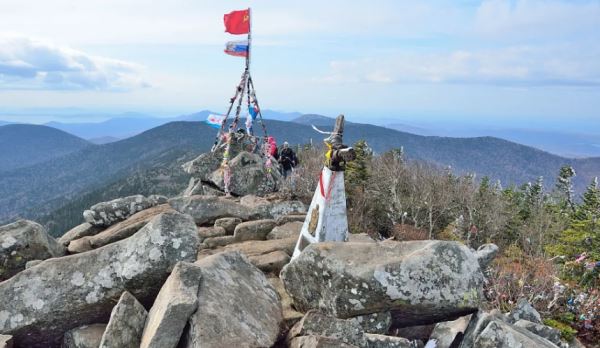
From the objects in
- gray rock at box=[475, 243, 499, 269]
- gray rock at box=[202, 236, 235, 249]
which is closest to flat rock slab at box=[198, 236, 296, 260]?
gray rock at box=[202, 236, 235, 249]

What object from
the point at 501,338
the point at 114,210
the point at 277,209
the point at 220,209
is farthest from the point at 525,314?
the point at 114,210

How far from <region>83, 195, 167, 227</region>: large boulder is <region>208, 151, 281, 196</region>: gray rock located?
10.7 metres

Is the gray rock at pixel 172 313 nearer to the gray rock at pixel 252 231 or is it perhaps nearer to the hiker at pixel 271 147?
the gray rock at pixel 252 231

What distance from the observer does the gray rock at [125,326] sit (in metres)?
7.45

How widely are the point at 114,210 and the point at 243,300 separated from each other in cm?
981

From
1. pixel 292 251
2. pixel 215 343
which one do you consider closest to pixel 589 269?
pixel 292 251

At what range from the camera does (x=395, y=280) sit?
868 centimetres

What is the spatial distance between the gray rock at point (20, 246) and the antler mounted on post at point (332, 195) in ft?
24.3

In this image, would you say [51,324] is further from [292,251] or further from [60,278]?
[292,251]

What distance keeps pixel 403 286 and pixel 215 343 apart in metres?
3.91

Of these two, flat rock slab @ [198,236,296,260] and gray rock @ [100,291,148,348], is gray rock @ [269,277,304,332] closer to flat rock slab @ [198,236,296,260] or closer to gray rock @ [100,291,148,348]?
flat rock slab @ [198,236,296,260]

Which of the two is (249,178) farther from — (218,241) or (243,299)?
(243,299)

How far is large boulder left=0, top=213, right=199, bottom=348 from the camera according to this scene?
27.6ft

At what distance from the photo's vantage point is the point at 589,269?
2395 centimetres
